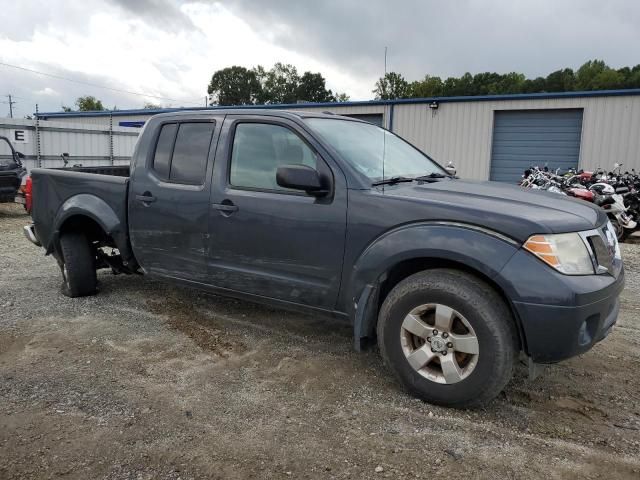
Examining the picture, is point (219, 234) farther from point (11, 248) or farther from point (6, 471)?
point (11, 248)

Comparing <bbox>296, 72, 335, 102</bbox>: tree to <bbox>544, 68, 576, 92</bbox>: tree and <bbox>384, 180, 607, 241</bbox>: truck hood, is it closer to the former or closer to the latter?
<bbox>544, 68, 576, 92</bbox>: tree

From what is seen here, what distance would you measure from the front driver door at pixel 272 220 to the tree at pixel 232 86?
258 feet

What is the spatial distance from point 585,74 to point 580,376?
7233 cm

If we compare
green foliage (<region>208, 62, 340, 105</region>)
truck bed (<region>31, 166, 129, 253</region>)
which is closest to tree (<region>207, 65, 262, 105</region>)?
green foliage (<region>208, 62, 340, 105</region>)

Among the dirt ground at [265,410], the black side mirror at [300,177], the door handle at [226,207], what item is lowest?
the dirt ground at [265,410]

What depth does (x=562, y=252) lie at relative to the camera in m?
2.87

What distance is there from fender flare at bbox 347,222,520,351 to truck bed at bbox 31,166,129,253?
238 centimetres

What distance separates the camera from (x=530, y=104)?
1702 cm

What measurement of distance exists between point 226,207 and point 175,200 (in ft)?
1.74

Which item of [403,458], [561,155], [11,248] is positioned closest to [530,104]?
[561,155]

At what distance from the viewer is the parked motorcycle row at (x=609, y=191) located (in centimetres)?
928

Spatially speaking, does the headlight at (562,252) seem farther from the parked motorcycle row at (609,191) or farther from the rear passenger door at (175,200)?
the parked motorcycle row at (609,191)

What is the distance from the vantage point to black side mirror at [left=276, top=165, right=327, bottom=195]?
3408 millimetres

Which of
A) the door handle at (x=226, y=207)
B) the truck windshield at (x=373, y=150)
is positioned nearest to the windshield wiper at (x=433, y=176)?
the truck windshield at (x=373, y=150)
